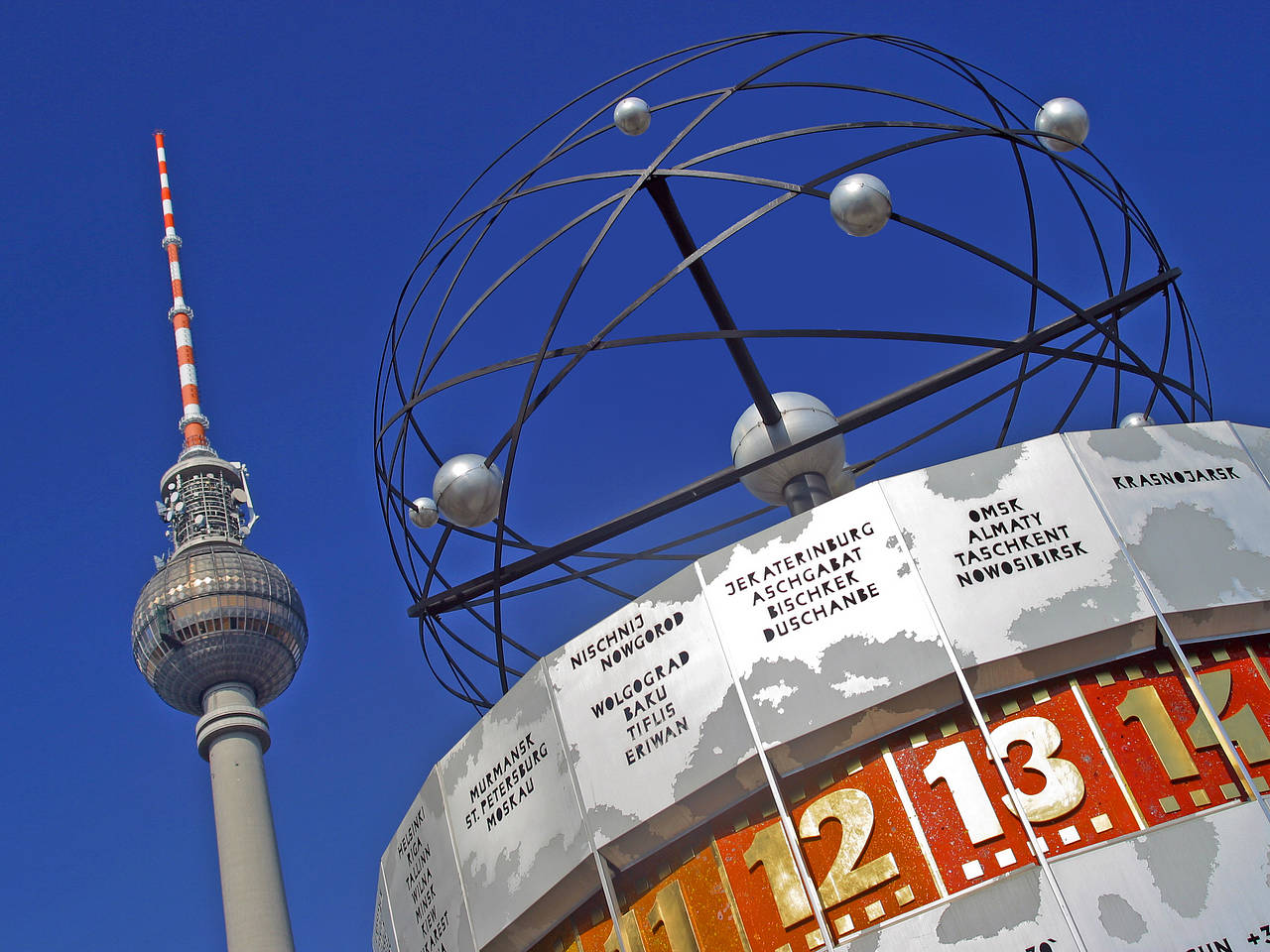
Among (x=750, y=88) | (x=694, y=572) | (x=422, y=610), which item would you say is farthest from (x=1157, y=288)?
(x=422, y=610)

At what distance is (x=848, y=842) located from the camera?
10891mm

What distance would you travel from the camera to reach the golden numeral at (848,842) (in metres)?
10.7

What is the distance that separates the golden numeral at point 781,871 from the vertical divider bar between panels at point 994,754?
180cm

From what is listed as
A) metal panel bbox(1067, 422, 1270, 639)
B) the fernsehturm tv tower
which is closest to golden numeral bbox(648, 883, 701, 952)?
metal panel bbox(1067, 422, 1270, 639)

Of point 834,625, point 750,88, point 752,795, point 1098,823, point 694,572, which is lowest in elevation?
point 1098,823

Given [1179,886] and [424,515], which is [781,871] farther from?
[424,515]

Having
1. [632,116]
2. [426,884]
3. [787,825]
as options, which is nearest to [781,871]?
[787,825]

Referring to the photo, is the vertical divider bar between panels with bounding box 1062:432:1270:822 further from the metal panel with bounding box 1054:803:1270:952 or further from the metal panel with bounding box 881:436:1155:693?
the metal panel with bounding box 1054:803:1270:952

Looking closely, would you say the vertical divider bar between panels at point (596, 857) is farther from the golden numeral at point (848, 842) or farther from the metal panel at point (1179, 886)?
the metal panel at point (1179, 886)

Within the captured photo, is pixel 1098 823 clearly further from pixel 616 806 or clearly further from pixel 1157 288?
pixel 1157 288

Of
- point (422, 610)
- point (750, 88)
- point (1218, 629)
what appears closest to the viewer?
point (1218, 629)

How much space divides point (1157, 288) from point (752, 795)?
6.27m

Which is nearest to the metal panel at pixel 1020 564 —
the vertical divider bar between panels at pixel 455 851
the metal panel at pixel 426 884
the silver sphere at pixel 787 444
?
the silver sphere at pixel 787 444

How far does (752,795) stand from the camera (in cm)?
1155
